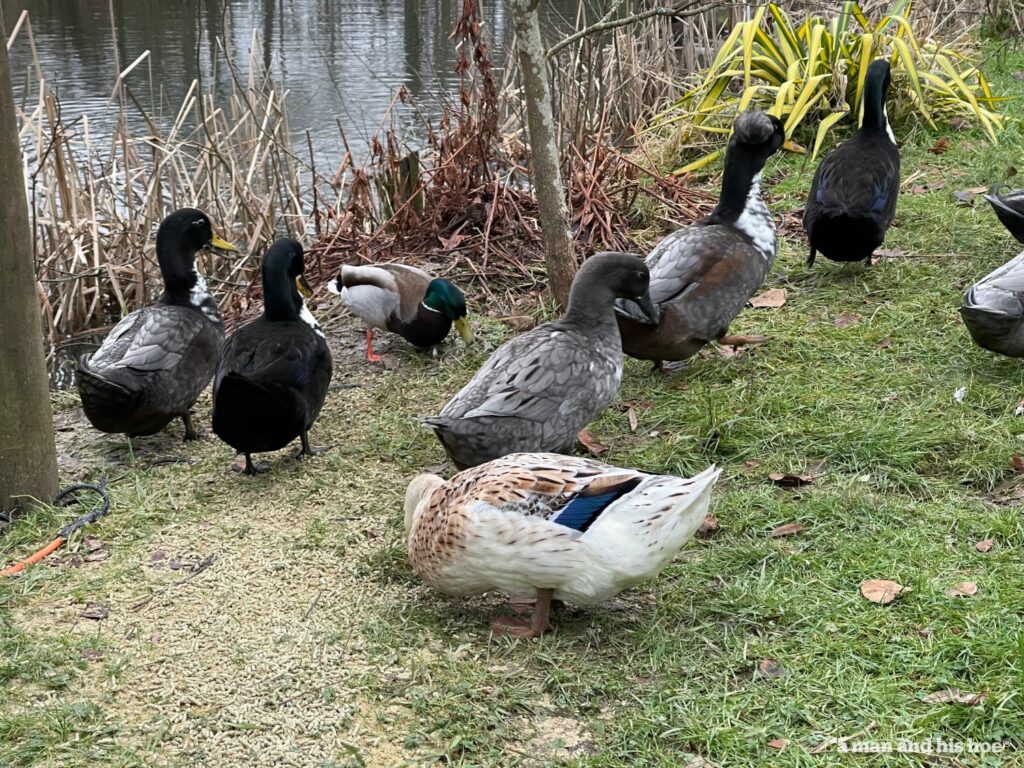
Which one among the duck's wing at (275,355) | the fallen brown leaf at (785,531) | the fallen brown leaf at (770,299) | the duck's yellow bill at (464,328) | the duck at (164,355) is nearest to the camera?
the fallen brown leaf at (785,531)

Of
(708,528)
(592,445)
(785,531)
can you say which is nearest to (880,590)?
(785,531)

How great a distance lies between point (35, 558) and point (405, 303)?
97.2 inches

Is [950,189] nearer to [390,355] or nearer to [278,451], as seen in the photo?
[390,355]

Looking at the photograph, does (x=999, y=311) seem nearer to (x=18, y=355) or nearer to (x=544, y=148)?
(x=544, y=148)

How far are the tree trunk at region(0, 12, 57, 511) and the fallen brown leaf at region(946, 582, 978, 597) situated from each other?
3358 mm

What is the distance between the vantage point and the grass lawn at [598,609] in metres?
2.99

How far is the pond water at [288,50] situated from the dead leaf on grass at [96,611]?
6.62 m

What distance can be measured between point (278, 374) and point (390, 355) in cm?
161

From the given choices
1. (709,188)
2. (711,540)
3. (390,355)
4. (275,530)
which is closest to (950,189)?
(709,188)

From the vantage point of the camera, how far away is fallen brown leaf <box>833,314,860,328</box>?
5773mm

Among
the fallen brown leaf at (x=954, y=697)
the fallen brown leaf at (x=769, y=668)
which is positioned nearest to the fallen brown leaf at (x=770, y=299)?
the fallen brown leaf at (x=769, y=668)

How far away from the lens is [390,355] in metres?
6.19

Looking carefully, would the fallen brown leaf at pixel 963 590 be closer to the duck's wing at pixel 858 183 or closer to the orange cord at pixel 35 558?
the duck's wing at pixel 858 183

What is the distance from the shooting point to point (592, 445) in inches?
188
